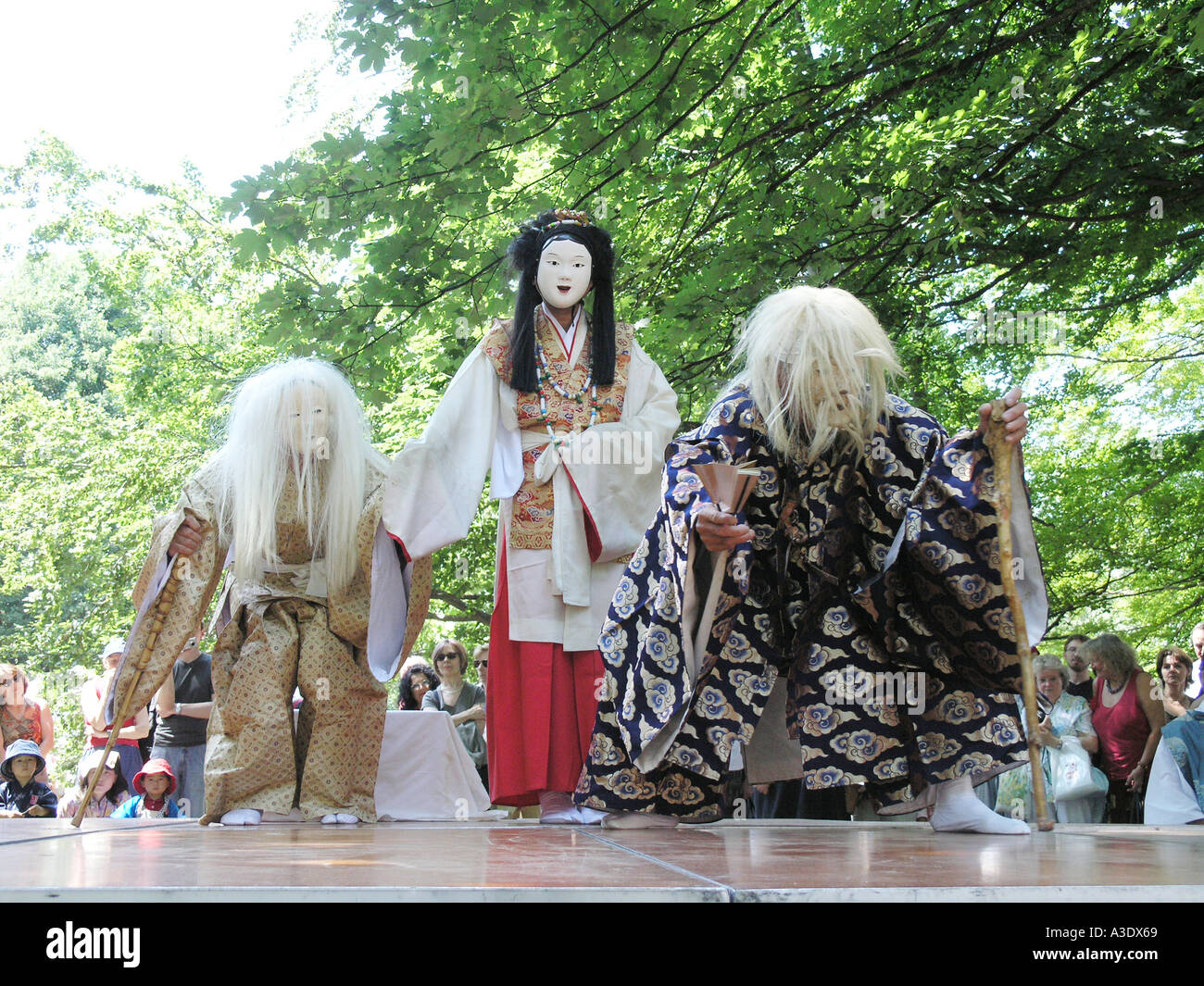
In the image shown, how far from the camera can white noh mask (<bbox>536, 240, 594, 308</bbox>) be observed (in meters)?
4.93

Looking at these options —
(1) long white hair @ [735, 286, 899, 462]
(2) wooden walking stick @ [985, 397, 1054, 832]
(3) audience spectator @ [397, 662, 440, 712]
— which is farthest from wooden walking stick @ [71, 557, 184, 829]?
(3) audience spectator @ [397, 662, 440, 712]

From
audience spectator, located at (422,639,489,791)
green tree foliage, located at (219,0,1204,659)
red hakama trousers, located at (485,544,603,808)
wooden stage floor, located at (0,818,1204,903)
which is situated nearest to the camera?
wooden stage floor, located at (0,818,1204,903)

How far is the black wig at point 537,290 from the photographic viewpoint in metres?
4.84

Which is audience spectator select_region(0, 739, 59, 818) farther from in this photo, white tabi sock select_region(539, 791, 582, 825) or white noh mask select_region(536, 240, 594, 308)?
white noh mask select_region(536, 240, 594, 308)

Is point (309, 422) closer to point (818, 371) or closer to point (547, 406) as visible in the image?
point (547, 406)

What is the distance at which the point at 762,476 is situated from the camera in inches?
153

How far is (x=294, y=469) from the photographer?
4797 mm

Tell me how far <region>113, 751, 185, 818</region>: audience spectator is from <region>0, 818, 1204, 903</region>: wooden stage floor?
3168 mm

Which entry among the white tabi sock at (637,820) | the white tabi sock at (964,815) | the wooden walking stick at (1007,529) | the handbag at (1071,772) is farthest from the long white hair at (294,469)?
the handbag at (1071,772)

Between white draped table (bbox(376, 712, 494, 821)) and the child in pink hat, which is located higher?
white draped table (bbox(376, 712, 494, 821))
